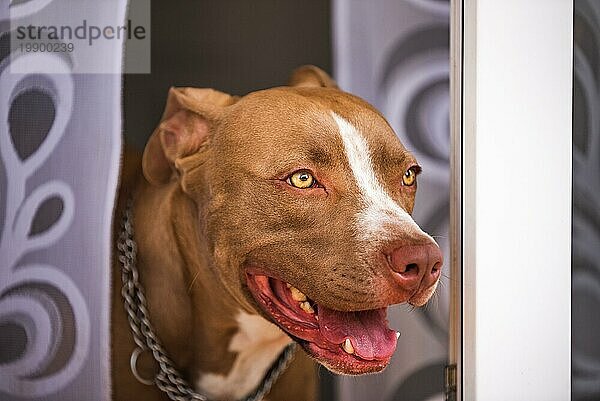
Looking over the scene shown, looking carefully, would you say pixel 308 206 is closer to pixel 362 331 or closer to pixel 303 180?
Result: pixel 303 180

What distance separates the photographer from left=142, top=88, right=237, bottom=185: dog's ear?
2092 mm

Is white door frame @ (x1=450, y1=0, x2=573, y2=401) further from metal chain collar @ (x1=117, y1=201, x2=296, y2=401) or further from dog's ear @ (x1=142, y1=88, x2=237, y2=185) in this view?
dog's ear @ (x1=142, y1=88, x2=237, y2=185)

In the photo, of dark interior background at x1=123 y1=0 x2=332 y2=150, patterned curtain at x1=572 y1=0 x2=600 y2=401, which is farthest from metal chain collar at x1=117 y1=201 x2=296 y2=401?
patterned curtain at x1=572 y1=0 x2=600 y2=401

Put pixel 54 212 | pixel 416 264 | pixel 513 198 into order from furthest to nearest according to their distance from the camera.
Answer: pixel 513 198, pixel 54 212, pixel 416 264

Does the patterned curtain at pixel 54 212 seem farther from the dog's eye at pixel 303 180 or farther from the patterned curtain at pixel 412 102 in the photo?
the patterned curtain at pixel 412 102

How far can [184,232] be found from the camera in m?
2.09

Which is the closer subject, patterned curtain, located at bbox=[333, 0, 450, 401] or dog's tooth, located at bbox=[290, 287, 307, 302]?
dog's tooth, located at bbox=[290, 287, 307, 302]

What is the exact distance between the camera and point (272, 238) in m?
1.99

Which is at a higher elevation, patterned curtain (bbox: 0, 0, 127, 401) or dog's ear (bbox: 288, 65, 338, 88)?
dog's ear (bbox: 288, 65, 338, 88)

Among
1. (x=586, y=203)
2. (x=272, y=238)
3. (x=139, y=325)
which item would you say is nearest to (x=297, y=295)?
(x=272, y=238)

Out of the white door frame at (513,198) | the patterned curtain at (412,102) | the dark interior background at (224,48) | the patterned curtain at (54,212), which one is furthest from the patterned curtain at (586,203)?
the patterned curtain at (54,212)

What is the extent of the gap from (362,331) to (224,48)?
82 centimetres

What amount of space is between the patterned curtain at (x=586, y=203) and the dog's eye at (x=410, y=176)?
505 millimetres

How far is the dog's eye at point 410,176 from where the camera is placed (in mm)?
2105
